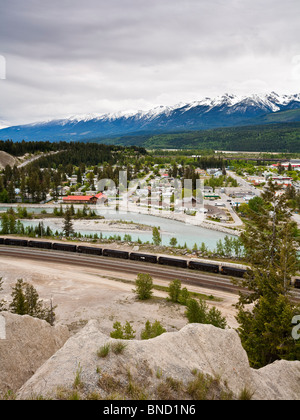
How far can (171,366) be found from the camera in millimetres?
9086

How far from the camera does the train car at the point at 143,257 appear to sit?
1602 inches

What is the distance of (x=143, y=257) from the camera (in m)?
41.3

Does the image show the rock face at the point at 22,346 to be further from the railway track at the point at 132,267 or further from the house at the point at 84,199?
the house at the point at 84,199

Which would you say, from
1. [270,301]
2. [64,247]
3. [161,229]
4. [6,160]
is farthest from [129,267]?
[6,160]

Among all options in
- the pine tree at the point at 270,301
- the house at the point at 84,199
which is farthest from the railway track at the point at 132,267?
the house at the point at 84,199

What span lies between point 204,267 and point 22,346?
29.1 m

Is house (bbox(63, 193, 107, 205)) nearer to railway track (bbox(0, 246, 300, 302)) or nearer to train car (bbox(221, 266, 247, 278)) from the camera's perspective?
railway track (bbox(0, 246, 300, 302))

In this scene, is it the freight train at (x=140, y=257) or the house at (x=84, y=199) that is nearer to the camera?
the freight train at (x=140, y=257)

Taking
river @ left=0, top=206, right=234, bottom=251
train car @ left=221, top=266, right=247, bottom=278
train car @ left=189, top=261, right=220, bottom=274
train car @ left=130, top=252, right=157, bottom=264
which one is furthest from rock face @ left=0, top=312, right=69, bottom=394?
river @ left=0, top=206, right=234, bottom=251

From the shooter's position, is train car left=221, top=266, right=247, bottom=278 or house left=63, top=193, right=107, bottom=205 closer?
train car left=221, top=266, right=247, bottom=278

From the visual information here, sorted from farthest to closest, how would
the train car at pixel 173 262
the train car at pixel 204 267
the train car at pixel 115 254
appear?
the train car at pixel 115 254, the train car at pixel 173 262, the train car at pixel 204 267

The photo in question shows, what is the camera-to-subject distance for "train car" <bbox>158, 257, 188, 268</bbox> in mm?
38844

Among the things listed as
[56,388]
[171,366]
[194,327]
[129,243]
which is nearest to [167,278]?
[129,243]

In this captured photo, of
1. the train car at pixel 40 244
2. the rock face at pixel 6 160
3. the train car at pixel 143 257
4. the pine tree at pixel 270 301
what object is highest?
the rock face at pixel 6 160
